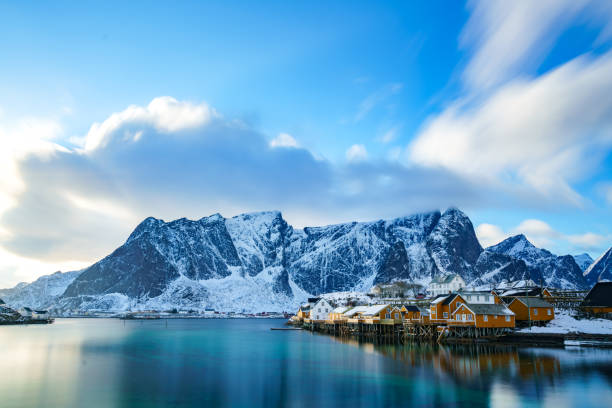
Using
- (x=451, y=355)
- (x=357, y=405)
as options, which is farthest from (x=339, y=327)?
(x=357, y=405)

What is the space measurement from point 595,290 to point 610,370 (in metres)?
35.5

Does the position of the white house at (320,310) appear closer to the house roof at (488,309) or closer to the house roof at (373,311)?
the house roof at (373,311)

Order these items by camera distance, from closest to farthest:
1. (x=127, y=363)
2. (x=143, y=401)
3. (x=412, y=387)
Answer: (x=143, y=401) → (x=412, y=387) → (x=127, y=363)

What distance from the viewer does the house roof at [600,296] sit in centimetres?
6572

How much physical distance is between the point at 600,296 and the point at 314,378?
53.7 metres

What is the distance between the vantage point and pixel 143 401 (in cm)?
2805

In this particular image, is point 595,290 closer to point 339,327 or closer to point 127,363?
point 339,327

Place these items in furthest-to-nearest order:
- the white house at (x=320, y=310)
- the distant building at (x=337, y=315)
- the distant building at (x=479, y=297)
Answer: the white house at (x=320, y=310)
the distant building at (x=337, y=315)
the distant building at (x=479, y=297)

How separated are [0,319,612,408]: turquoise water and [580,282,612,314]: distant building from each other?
1603cm

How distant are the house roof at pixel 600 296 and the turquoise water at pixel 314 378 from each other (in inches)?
667

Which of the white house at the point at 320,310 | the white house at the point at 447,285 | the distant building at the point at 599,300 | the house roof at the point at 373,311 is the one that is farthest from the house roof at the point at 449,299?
the white house at the point at 447,285

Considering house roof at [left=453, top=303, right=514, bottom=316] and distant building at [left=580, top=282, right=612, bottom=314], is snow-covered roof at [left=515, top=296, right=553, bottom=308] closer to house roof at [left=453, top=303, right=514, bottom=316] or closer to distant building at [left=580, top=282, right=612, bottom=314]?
house roof at [left=453, top=303, right=514, bottom=316]

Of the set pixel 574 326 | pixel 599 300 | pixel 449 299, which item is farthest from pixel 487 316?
pixel 599 300

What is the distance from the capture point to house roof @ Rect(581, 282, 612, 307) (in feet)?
216
